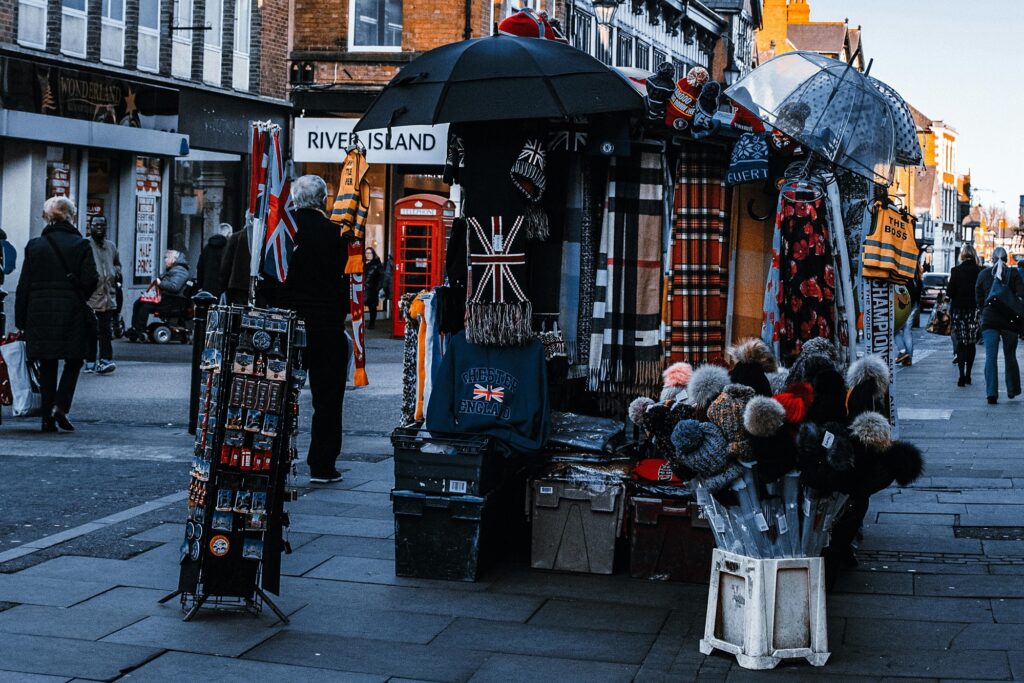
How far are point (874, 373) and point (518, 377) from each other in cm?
180

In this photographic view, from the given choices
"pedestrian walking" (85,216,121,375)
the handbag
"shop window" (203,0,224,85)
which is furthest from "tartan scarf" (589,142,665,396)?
"shop window" (203,0,224,85)

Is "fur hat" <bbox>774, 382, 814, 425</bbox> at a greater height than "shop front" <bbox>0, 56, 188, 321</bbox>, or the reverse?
"shop front" <bbox>0, 56, 188, 321</bbox>

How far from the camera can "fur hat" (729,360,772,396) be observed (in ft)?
22.9

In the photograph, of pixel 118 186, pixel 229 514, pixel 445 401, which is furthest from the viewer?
pixel 118 186

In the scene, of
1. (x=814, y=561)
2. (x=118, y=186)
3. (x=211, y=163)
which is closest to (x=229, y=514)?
(x=814, y=561)

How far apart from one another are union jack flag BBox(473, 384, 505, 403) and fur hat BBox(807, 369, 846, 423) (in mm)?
1605

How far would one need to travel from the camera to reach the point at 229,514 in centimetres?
657

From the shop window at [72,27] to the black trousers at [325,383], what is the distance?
16229 mm

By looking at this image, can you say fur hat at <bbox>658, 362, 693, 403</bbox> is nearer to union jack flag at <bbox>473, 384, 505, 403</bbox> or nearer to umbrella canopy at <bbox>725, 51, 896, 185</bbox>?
union jack flag at <bbox>473, 384, 505, 403</bbox>

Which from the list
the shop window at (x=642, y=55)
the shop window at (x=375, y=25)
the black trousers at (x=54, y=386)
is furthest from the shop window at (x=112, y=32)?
the shop window at (x=642, y=55)

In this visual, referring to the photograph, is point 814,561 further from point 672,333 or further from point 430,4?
point 430,4

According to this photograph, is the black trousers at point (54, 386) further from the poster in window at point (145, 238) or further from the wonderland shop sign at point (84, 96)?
the poster in window at point (145, 238)

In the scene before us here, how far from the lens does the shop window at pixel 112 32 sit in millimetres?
25328

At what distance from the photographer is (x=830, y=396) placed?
712 centimetres
